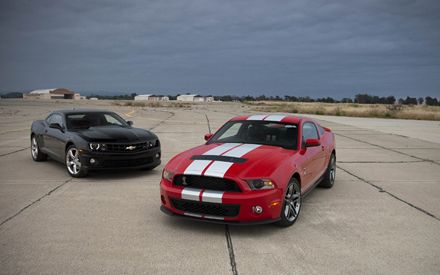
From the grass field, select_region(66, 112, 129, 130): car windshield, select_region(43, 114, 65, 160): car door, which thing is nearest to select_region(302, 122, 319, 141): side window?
select_region(66, 112, 129, 130): car windshield

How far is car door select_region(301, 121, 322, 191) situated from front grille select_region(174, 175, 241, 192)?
1366 millimetres

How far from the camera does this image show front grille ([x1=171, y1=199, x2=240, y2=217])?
4.56 metres

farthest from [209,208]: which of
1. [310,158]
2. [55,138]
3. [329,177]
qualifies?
[55,138]

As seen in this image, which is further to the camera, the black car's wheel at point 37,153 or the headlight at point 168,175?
the black car's wheel at point 37,153

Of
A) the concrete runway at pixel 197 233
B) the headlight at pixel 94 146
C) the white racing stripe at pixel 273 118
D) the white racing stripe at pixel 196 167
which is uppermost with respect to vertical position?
the white racing stripe at pixel 273 118

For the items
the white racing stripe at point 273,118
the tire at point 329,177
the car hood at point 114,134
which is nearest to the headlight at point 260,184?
the white racing stripe at point 273,118

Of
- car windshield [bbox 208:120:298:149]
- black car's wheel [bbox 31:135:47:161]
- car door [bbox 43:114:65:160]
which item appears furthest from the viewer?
black car's wheel [bbox 31:135:47:161]

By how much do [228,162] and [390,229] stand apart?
2.19 meters

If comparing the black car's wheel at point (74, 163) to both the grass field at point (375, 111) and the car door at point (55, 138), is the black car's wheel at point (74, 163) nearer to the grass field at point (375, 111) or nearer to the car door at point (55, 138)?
the car door at point (55, 138)

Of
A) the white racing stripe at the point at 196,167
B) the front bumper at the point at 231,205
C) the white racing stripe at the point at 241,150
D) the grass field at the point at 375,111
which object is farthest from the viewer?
the grass field at the point at 375,111

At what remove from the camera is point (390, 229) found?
5.02 m

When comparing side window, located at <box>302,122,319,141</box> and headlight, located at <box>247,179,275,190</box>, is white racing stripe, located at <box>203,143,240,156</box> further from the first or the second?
side window, located at <box>302,122,319,141</box>

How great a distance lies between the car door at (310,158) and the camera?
18.9 ft

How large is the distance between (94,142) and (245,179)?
4.04 meters
